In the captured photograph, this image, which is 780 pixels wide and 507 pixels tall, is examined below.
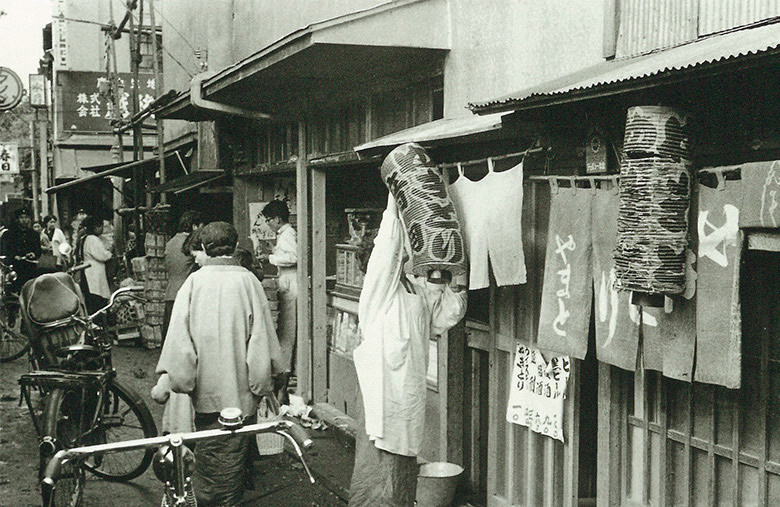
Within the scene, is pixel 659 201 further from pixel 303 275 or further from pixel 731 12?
pixel 303 275

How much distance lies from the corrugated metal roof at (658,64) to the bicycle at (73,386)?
475 cm

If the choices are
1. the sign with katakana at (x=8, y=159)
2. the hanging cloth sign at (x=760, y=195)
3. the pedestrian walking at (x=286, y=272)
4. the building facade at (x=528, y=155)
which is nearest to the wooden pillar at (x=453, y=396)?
the building facade at (x=528, y=155)

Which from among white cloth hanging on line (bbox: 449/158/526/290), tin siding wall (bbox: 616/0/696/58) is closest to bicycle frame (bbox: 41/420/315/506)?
white cloth hanging on line (bbox: 449/158/526/290)

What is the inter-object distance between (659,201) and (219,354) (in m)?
3.88

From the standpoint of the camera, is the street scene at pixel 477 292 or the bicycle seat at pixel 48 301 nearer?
the street scene at pixel 477 292

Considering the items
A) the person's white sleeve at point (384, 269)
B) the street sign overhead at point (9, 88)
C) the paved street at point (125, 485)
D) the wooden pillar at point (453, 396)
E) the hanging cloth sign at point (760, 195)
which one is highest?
the street sign overhead at point (9, 88)

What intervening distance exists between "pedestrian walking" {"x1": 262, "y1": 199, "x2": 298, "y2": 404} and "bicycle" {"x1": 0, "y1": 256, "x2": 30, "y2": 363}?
4513 millimetres

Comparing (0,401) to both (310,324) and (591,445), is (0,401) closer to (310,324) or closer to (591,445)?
(310,324)

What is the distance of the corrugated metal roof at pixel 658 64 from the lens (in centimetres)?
374

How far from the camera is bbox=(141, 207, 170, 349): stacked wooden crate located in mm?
16594

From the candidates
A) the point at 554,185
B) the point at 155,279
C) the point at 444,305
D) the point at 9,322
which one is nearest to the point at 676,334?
the point at 554,185

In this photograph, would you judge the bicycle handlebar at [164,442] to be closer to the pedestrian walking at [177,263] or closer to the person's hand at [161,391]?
the person's hand at [161,391]

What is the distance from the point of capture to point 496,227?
6023mm

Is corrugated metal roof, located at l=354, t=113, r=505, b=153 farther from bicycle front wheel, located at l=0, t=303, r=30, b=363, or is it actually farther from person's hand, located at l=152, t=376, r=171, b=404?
bicycle front wheel, located at l=0, t=303, r=30, b=363
